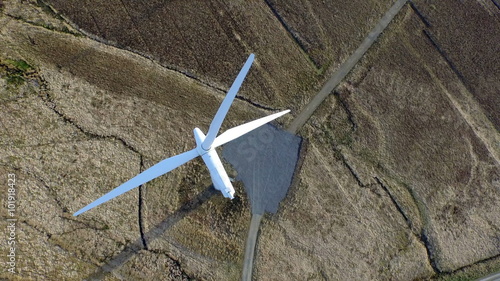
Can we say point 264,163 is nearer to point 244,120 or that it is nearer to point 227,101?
point 244,120

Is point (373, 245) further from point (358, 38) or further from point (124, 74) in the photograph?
point (124, 74)

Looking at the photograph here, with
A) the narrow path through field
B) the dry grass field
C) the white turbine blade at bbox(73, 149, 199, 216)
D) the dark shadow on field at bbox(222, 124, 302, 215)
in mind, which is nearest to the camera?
the white turbine blade at bbox(73, 149, 199, 216)

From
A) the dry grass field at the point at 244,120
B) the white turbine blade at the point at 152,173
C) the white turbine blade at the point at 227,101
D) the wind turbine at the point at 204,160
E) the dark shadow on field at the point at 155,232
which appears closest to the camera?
the white turbine blade at the point at 227,101

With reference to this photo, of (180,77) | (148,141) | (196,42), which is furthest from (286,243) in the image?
(196,42)

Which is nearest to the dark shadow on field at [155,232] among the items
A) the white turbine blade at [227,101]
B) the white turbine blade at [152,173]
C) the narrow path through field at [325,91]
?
the narrow path through field at [325,91]

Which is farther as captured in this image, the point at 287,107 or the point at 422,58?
the point at 422,58

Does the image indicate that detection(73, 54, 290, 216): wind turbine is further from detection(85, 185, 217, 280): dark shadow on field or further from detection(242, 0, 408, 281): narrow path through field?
detection(242, 0, 408, 281): narrow path through field

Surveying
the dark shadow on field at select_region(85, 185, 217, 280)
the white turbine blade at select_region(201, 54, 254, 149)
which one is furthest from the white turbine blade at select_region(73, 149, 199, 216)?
the dark shadow on field at select_region(85, 185, 217, 280)

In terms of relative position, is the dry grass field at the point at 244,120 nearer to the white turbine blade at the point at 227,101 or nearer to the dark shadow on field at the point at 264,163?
the dark shadow on field at the point at 264,163
